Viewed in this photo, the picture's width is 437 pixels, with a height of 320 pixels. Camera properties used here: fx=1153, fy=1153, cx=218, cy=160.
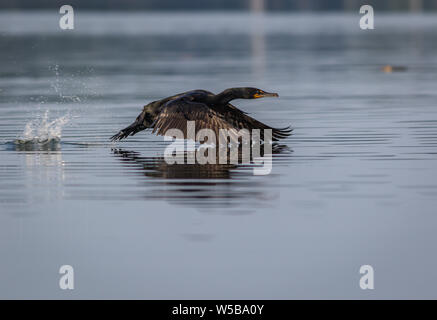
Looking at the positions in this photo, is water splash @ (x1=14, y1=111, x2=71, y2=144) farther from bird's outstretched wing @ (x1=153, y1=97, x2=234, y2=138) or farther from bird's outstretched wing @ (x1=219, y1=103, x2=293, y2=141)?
bird's outstretched wing @ (x1=219, y1=103, x2=293, y2=141)

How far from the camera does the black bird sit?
55.5 ft

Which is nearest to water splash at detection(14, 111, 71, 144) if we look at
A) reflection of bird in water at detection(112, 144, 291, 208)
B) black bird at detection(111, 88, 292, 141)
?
black bird at detection(111, 88, 292, 141)

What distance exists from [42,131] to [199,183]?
6.23 m

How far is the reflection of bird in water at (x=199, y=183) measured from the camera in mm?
13398

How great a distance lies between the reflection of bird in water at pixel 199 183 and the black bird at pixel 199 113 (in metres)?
0.63

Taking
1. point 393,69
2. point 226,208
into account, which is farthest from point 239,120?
point 393,69

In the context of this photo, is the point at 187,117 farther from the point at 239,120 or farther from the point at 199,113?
A: the point at 239,120

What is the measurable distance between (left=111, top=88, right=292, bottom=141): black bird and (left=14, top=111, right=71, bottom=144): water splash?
3.82 feet

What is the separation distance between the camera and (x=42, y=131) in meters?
20.0

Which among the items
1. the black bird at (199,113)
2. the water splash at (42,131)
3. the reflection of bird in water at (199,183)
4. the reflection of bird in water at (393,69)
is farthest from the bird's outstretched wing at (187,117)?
the reflection of bird in water at (393,69)

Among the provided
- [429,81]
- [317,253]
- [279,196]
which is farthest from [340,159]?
[429,81]

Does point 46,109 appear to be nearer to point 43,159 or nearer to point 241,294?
point 43,159

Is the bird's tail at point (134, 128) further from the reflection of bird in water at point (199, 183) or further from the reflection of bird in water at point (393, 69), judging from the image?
the reflection of bird in water at point (393, 69)

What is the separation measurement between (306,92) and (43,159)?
13.1m
